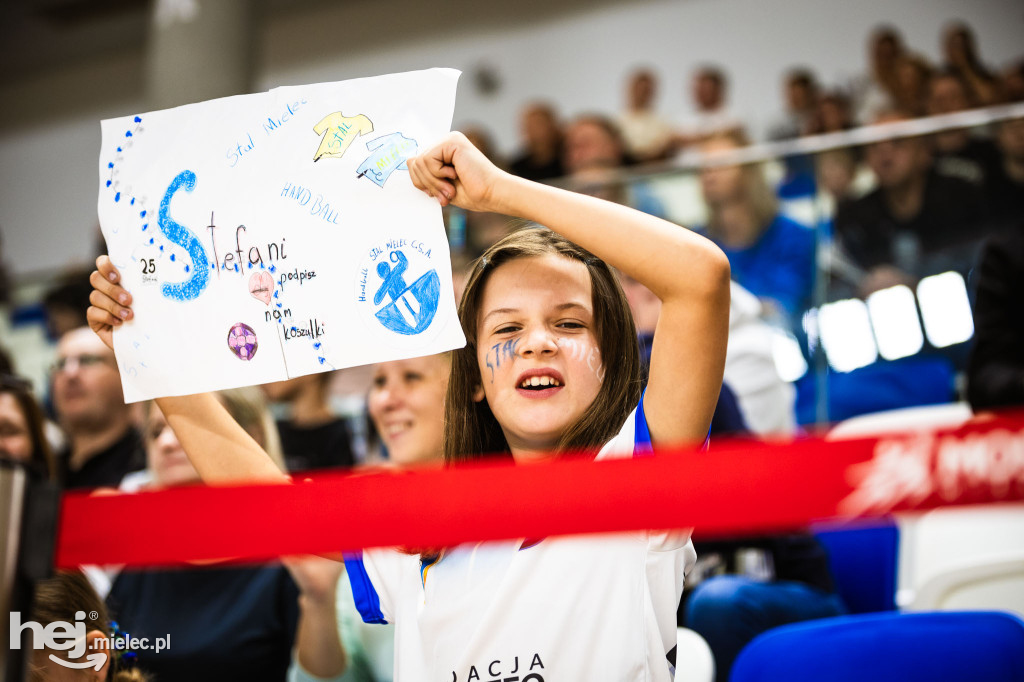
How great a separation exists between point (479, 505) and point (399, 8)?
7999 millimetres

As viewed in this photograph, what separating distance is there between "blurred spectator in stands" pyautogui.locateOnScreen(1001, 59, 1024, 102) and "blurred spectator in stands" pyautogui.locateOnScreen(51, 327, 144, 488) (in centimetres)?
435

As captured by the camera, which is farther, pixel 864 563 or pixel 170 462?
pixel 864 563

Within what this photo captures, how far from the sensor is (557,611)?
56.4 inches

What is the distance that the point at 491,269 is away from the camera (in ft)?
5.66

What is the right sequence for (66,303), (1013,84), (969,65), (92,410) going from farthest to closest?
(969,65) → (1013,84) → (66,303) → (92,410)

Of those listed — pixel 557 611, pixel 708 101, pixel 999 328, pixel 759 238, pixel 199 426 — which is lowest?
pixel 557 611

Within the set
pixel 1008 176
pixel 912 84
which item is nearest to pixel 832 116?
pixel 912 84

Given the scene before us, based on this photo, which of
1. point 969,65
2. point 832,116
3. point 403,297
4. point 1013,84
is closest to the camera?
point 403,297

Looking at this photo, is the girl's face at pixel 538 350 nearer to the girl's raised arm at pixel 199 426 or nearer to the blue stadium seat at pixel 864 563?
the girl's raised arm at pixel 199 426

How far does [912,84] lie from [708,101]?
1738 millimetres

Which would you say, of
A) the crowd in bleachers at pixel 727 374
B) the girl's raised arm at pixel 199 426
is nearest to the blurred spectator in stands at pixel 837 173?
the crowd in bleachers at pixel 727 374

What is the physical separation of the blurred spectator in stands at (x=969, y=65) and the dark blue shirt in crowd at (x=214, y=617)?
4.26 m

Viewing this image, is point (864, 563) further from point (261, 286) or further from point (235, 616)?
point (261, 286)

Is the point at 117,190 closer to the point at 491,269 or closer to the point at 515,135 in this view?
the point at 491,269
